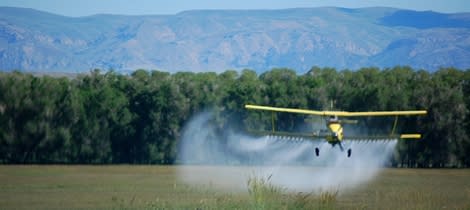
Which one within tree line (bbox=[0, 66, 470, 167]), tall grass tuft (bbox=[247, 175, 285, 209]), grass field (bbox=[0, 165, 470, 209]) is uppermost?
tree line (bbox=[0, 66, 470, 167])

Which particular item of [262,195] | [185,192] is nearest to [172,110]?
[185,192]

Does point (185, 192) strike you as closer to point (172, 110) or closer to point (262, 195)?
point (262, 195)

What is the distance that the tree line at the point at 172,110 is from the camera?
308 feet

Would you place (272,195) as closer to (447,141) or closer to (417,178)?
(417,178)

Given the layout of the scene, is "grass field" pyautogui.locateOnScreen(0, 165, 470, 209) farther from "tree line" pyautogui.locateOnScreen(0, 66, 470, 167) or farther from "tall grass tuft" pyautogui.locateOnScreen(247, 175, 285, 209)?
"tree line" pyautogui.locateOnScreen(0, 66, 470, 167)

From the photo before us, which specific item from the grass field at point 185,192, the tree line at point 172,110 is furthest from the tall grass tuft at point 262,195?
the tree line at point 172,110

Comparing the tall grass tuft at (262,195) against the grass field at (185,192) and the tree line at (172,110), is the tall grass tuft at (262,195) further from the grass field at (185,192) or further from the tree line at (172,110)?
the tree line at (172,110)

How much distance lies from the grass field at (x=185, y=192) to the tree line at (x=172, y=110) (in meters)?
9.97

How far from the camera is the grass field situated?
3900 cm

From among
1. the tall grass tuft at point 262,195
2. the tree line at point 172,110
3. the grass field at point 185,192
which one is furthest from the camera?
the tree line at point 172,110

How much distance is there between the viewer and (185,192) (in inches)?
2179

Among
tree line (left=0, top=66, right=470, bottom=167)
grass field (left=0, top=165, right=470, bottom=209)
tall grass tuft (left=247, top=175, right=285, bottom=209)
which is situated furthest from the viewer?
tree line (left=0, top=66, right=470, bottom=167)

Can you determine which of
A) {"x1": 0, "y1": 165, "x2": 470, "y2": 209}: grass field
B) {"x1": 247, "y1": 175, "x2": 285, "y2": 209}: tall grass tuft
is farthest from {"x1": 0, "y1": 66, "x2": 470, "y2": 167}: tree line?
{"x1": 247, "y1": 175, "x2": 285, "y2": 209}: tall grass tuft

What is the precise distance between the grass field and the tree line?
9.97 m
